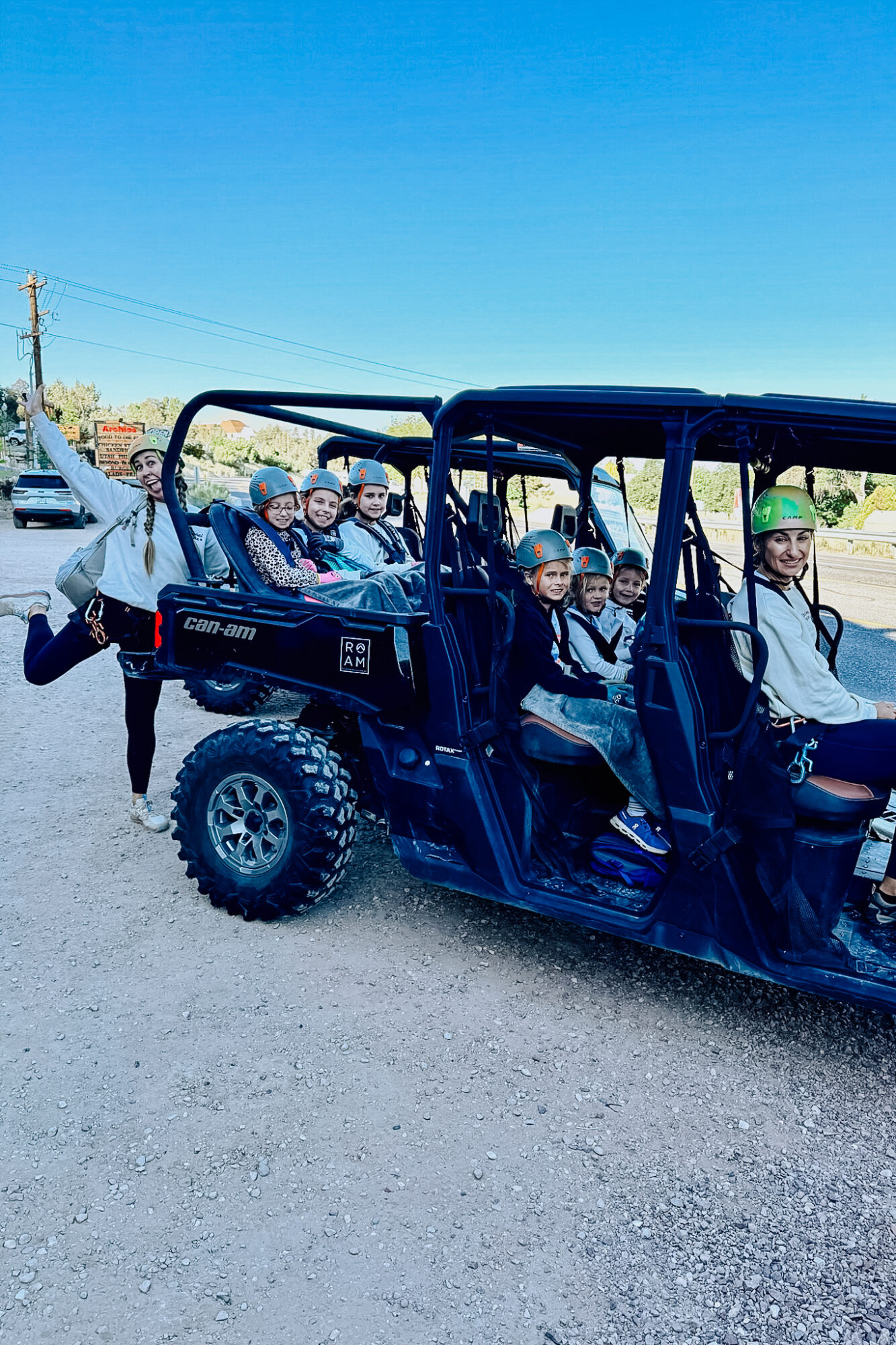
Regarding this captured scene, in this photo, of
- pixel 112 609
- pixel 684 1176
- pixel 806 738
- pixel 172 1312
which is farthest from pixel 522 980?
pixel 112 609

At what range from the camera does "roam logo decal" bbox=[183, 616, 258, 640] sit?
13.6 feet

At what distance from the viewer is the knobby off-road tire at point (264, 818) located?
382 cm

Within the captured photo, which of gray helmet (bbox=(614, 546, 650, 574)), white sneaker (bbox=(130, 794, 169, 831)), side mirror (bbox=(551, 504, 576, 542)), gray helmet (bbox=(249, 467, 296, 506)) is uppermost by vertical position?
gray helmet (bbox=(249, 467, 296, 506))

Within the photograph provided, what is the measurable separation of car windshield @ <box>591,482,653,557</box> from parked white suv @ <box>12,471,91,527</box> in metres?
20.6

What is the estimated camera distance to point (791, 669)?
3.15m

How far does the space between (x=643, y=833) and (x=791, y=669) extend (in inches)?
35.7

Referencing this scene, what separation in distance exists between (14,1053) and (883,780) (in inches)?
119

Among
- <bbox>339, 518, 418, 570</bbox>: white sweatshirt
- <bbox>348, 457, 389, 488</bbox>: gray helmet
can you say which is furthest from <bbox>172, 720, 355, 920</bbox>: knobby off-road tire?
<bbox>348, 457, 389, 488</bbox>: gray helmet

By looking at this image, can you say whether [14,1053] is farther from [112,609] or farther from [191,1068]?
[112,609]

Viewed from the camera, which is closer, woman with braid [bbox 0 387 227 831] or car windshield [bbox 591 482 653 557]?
woman with braid [bbox 0 387 227 831]

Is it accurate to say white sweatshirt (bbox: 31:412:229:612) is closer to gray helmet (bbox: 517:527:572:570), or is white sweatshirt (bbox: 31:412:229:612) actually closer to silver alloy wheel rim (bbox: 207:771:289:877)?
silver alloy wheel rim (bbox: 207:771:289:877)

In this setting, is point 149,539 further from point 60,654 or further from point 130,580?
point 60,654

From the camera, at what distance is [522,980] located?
3.64 meters

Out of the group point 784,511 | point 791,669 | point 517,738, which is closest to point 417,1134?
point 517,738
